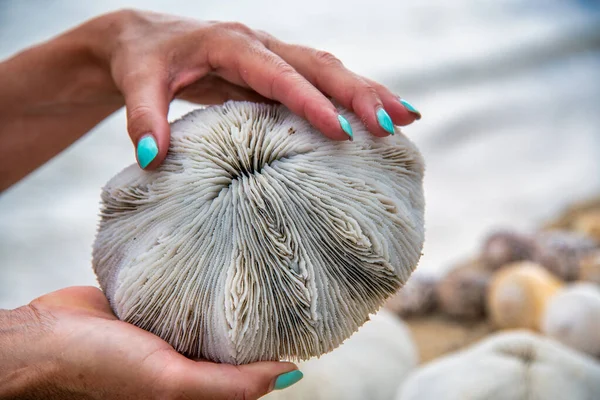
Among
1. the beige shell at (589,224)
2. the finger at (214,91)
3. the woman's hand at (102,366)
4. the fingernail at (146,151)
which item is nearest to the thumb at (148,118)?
the fingernail at (146,151)

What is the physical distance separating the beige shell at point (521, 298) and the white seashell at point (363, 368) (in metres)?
0.28

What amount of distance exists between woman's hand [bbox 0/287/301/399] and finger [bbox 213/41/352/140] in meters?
0.30

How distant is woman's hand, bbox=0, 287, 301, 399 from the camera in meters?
0.64

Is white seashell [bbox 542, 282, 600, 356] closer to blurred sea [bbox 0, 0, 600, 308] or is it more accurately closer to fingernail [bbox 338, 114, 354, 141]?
blurred sea [bbox 0, 0, 600, 308]

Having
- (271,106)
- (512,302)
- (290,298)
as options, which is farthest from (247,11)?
(290,298)

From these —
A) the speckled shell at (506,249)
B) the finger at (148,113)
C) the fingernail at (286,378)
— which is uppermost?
the finger at (148,113)

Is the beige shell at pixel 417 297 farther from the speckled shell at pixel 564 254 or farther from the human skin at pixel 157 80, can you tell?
the human skin at pixel 157 80

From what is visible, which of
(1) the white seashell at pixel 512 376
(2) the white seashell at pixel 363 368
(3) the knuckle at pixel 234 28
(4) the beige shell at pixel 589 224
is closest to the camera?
(3) the knuckle at pixel 234 28

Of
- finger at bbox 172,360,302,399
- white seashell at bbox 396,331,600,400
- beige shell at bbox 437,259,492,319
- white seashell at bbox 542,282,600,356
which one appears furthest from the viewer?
beige shell at bbox 437,259,492,319

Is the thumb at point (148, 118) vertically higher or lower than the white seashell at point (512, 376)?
higher

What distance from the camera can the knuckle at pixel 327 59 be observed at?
81cm

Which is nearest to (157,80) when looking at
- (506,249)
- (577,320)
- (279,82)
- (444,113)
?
(279,82)

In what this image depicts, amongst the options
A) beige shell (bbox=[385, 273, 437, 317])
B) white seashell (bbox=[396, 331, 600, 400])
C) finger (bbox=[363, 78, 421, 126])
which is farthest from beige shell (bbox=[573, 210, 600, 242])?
finger (bbox=[363, 78, 421, 126])

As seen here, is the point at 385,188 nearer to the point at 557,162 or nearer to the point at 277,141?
the point at 277,141
